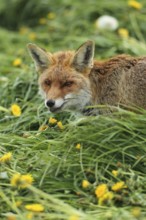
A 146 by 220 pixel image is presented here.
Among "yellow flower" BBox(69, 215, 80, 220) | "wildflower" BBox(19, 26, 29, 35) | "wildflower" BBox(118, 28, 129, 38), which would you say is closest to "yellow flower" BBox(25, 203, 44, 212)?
"yellow flower" BBox(69, 215, 80, 220)

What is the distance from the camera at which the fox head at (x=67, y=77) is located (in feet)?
25.9

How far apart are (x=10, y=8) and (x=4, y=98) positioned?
19.1 feet

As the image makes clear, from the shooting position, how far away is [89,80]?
8133mm

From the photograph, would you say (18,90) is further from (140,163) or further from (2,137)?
(140,163)

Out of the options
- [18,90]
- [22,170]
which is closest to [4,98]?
[18,90]

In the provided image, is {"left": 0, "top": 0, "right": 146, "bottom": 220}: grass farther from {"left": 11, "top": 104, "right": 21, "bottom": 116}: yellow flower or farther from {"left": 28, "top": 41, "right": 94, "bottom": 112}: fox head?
{"left": 28, "top": 41, "right": 94, "bottom": 112}: fox head

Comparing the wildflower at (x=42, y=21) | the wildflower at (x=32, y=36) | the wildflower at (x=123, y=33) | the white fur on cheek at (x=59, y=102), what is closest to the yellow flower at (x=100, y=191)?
the white fur on cheek at (x=59, y=102)

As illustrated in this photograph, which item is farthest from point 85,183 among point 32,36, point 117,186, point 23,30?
point 23,30

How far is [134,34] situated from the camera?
12242 mm

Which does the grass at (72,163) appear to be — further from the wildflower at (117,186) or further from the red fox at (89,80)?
the red fox at (89,80)

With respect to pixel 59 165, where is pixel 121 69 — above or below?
above

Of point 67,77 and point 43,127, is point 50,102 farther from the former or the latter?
point 43,127

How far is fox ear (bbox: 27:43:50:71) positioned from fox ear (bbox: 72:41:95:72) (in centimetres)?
37

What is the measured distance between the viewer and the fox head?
7891 millimetres
